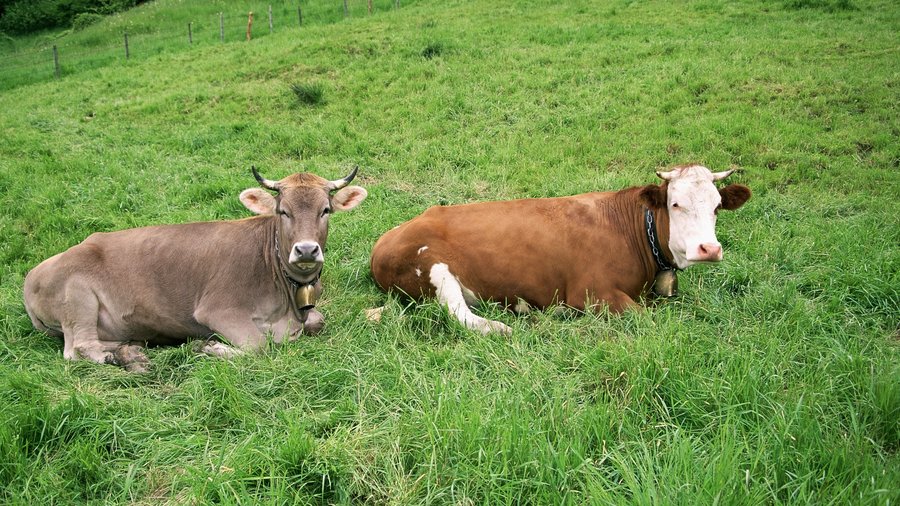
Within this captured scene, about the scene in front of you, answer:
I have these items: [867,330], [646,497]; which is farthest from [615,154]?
[646,497]

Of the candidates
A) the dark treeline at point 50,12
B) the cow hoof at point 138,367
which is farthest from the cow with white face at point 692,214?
the dark treeline at point 50,12

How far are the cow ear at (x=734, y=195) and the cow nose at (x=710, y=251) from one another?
644 millimetres

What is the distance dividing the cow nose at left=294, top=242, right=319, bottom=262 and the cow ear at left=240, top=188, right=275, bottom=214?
89 centimetres

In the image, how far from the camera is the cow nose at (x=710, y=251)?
5078 millimetres

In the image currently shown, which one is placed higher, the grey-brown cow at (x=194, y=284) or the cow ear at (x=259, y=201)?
the cow ear at (x=259, y=201)

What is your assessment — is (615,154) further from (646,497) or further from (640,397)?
(646,497)

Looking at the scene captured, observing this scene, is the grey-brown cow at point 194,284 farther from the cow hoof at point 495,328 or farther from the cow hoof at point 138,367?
the cow hoof at point 495,328

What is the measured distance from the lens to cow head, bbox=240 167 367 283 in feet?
16.6

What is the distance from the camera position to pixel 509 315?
5590mm

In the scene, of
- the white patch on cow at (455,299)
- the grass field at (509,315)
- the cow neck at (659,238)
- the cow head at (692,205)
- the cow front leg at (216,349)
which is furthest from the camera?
the cow neck at (659,238)

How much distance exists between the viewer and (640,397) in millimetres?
3633

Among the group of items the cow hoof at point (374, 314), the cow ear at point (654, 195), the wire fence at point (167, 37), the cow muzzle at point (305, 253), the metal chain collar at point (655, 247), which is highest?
the wire fence at point (167, 37)

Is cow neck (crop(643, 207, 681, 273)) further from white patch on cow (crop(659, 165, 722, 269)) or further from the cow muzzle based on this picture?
the cow muzzle

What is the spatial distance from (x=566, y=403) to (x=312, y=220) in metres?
2.60
